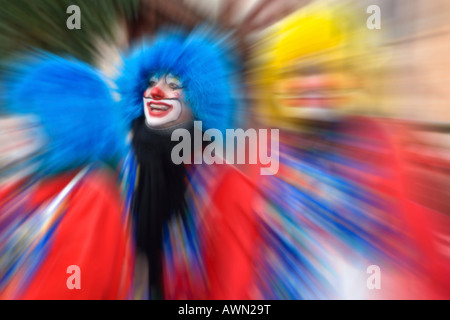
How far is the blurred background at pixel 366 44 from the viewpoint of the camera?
2.88 feet

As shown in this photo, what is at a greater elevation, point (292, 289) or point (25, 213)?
point (25, 213)

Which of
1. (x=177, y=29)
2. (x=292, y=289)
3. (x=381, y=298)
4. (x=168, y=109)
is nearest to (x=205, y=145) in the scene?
(x=168, y=109)

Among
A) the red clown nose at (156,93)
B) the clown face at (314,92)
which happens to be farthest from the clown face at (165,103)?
the clown face at (314,92)

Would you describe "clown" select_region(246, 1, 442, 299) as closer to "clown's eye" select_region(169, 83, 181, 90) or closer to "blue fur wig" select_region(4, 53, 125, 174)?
"clown's eye" select_region(169, 83, 181, 90)

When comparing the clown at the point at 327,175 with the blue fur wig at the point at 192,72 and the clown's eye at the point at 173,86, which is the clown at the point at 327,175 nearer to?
the blue fur wig at the point at 192,72

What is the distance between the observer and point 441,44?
88 centimetres

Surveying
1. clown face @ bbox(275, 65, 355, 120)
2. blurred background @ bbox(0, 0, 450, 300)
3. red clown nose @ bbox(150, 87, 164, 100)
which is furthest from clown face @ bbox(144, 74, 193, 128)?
clown face @ bbox(275, 65, 355, 120)

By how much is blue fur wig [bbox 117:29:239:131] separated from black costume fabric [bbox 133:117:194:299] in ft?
0.18

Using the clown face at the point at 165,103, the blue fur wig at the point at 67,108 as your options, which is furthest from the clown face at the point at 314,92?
the blue fur wig at the point at 67,108

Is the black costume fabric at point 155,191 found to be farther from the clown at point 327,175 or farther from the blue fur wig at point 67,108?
the clown at point 327,175

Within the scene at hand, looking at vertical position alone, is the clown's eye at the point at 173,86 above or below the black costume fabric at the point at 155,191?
above

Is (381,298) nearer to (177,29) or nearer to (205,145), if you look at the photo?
(205,145)

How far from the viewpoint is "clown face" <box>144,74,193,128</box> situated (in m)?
0.92
